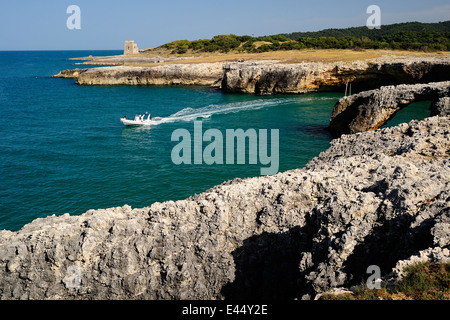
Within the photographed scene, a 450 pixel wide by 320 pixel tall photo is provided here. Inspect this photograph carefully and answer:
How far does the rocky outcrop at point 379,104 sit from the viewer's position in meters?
30.7

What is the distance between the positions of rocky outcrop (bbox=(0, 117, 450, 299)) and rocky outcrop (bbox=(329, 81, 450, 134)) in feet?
69.2

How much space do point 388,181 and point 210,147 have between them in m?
26.5

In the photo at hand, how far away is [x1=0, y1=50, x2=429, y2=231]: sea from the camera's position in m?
25.1

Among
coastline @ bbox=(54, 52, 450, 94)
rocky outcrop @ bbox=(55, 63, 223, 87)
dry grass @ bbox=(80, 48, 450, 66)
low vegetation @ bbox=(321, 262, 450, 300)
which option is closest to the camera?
low vegetation @ bbox=(321, 262, 450, 300)

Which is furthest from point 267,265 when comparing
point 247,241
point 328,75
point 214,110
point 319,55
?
point 319,55

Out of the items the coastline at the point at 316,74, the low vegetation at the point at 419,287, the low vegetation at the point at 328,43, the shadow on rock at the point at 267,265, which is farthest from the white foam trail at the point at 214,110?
the low vegetation at the point at 328,43

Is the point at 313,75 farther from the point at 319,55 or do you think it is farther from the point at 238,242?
the point at 238,242

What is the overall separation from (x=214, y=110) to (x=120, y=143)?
22.0 m

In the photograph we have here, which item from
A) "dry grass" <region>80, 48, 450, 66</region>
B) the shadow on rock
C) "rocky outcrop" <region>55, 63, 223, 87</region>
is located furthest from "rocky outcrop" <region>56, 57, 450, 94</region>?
the shadow on rock

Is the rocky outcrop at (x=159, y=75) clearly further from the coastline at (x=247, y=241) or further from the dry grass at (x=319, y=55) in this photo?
the coastline at (x=247, y=241)

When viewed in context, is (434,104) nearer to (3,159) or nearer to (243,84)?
(3,159)

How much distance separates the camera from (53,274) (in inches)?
428

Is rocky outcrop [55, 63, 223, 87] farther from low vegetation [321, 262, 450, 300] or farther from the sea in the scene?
low vegetation [321, 262, 450, 300]

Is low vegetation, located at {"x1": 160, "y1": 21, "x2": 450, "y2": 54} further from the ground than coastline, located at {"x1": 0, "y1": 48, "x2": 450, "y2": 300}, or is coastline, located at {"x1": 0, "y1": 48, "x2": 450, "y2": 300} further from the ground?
low vegetation, located at {"x1": 160, "y1": 21, "x2": 450, "y2": 54}
